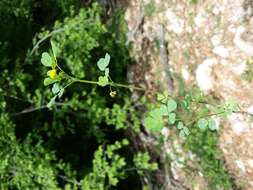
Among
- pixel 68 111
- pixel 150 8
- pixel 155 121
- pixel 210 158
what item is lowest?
pixel 155 121

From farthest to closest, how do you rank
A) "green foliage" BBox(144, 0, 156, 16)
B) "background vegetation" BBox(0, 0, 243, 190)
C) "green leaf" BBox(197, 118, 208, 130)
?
1. "green foliage" BBox(144, 0, 156, 16)
2. "background vegetation" BBox(0, 0, 243, 190)
3. "green leaf" BBox(197, 118, 208, 130)

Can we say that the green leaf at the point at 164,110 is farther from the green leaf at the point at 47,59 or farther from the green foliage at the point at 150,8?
the green foliage at the point at 150,8

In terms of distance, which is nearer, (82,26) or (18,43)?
(82,26)

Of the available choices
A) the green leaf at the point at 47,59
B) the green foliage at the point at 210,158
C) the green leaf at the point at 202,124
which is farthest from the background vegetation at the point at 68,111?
the green leaf at the point at 47,59

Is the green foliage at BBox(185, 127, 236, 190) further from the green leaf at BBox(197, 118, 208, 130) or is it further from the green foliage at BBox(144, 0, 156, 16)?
the green leaf at BBox(197, 118, 208, 130)

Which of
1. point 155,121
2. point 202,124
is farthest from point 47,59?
point 202,124

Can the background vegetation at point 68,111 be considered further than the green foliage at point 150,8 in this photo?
No

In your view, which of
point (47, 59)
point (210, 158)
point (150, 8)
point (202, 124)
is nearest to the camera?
point (47, 59)

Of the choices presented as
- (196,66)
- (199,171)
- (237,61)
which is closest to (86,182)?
(199,171)

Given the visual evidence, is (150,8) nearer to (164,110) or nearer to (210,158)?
(210,158)

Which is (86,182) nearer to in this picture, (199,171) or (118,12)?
(199,171)

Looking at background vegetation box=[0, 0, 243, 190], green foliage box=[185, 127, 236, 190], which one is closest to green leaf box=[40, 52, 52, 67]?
background vegetation box=[0, 0, 243, 190]
